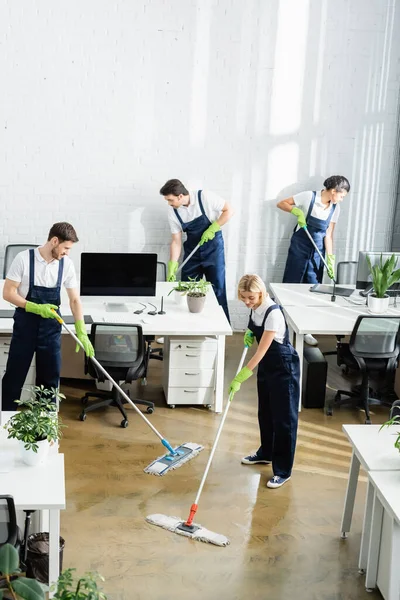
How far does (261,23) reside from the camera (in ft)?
26.6

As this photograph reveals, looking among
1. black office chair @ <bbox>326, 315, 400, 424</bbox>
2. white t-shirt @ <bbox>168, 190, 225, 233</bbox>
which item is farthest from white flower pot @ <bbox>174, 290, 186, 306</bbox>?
black office chair @ <bbox>326, 315, 400, 424</bbox>

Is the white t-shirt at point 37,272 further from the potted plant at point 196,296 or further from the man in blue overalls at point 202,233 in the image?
the man in blue overalls at point 202,233

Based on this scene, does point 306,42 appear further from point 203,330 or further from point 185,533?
point 185,533

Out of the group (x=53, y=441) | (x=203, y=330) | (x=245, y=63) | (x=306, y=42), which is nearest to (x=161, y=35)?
(x=245, y=63)

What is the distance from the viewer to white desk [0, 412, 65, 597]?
13.2 ft

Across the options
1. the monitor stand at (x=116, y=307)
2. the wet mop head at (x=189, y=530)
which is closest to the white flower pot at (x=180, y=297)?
the monitor stand at (x=116, y=307)

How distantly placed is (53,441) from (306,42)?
511cm

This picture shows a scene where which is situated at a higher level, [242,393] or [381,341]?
[381,341]

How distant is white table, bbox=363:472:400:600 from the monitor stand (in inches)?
117

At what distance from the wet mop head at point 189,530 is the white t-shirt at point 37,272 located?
1.62 meters

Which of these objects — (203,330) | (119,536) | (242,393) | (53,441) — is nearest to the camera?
(53,441)

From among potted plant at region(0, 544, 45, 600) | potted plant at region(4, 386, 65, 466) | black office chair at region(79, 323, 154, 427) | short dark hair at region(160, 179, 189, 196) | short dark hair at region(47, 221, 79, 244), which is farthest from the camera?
short dark hair at region(160, 179, 189, 196)

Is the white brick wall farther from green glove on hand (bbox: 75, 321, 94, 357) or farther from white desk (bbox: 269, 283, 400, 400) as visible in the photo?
green glove on hand (bbox: 75, 321, 94, 357)

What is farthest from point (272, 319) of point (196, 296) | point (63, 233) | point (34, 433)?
point (196, 296)
